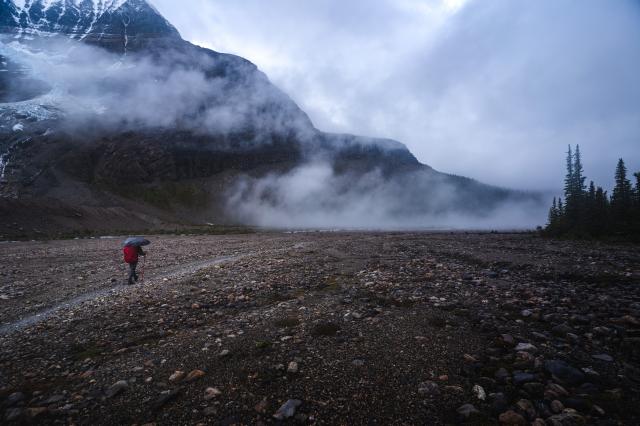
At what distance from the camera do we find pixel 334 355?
6395 millimetres

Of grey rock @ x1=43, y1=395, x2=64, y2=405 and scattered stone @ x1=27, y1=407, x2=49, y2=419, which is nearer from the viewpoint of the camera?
scattered stone @ x1=27, y1=407, x2=49, y2=419

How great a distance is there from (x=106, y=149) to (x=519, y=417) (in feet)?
703

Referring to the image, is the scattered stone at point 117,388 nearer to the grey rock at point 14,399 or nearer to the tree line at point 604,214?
the grey rock at point 14,399

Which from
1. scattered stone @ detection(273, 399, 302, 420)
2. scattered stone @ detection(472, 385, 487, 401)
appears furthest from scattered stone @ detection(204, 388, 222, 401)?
scattered stone @ detection(472, 385, 487, 401)

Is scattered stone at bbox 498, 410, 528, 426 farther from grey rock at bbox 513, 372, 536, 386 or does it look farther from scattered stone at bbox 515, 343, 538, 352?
scattered stone at bbox 515, 343, 538, 352

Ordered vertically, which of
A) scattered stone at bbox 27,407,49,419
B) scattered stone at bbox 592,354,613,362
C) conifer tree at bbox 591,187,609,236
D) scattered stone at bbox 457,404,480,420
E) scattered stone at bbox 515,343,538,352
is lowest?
scattered stone at bbox 27,407,49,419

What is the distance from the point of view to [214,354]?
6.77 m

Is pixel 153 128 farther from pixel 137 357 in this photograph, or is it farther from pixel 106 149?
pixel 137 357

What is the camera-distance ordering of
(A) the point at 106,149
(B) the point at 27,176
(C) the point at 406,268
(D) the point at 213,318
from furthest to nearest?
(A) the point at 106,149
(B) the point at 27,176
(C) the point at 406,268
(D) the point at 213,318

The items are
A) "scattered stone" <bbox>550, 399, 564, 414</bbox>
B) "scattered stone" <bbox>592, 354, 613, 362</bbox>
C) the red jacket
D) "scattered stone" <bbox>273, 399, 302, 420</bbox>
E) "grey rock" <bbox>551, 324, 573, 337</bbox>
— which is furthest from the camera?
the red jacket

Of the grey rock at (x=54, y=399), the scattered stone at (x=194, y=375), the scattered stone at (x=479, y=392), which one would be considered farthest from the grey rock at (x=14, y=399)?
the scattered stone at (x=479, y=392)

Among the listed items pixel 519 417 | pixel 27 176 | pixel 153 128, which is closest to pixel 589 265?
pixel 519 417

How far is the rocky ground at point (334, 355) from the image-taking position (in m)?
4.62

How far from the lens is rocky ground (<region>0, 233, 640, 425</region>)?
15.2ft
